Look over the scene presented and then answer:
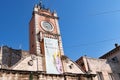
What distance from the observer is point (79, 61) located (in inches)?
1081

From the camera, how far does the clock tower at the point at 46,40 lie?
926 inches

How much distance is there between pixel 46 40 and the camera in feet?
82.7

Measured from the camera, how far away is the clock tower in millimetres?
23516

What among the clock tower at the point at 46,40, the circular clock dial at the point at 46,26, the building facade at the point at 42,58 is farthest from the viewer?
the circular clock dial at the point at 46,26

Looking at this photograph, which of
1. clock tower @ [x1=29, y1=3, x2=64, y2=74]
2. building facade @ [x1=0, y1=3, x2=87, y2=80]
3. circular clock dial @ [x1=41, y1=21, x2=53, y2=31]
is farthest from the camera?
circular clock dial @ [x1=41, y1=21, x2=53, y2=31]

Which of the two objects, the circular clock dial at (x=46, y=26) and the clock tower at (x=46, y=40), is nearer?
the clock tower at (x=46, y=40)

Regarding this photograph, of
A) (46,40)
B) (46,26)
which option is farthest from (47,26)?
(46,40)

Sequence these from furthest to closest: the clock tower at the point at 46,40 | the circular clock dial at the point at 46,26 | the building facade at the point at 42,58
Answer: the circular clock dial at the point at 46,26 < the clock tower at the point at 46,40 < the building facade at the point at 42,58

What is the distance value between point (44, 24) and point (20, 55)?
6.90 m

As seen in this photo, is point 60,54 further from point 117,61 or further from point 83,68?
point 117,61

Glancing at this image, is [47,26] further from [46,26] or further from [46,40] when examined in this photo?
[46,40]

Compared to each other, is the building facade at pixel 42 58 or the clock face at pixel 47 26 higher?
the clock face at pixel 47 26

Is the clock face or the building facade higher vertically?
the clock face

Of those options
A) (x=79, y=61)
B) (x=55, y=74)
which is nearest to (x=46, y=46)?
(x=55, y=74)
